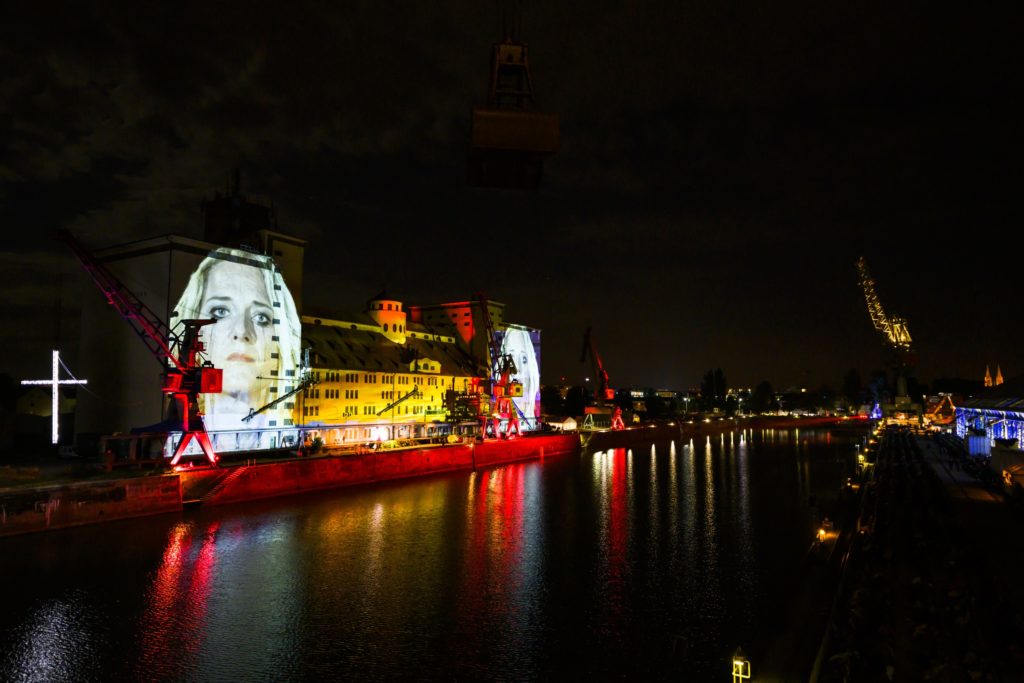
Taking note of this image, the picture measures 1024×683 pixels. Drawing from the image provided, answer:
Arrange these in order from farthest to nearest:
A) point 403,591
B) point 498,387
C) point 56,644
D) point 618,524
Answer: point 498,387
point 618,524
point 403,591
point 56,644

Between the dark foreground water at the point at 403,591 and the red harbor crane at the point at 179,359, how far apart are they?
4.82 m

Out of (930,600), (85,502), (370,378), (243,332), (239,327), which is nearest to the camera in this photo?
(930,600)

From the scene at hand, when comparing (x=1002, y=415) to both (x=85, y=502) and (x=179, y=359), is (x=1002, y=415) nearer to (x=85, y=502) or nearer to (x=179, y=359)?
(x=179, y=359)

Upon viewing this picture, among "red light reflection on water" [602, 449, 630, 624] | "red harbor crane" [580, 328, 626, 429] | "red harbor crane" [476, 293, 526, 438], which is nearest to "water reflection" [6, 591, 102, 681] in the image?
"red light reflection on water" [602, 449, 630, 624]

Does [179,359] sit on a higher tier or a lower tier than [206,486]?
higher

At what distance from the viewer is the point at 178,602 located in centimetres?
1612

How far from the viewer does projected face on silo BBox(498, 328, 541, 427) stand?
7162cm

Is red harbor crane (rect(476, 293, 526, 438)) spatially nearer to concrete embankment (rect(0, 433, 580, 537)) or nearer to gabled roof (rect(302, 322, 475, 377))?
gabled roof (rect(302, 322, 475, 377))

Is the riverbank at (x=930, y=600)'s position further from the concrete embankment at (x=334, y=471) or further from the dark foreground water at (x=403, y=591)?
the concrete embankment at (x=334, y=471)

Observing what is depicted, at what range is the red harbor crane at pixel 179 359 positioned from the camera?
29.5 metres

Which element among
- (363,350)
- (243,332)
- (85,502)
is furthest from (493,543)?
(363,350)

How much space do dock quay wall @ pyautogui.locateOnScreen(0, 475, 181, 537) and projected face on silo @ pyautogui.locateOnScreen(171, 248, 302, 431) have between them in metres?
8.75

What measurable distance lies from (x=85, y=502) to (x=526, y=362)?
5408 cm

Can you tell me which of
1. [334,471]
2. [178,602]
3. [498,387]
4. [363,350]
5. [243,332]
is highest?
[243,332]
